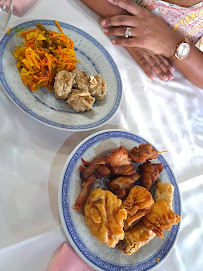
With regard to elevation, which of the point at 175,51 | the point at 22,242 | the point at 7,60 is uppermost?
the point at 7,60

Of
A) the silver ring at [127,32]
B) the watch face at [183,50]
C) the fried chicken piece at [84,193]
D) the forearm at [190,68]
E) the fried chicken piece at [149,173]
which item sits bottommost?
the fried chicken piece at [149,173]

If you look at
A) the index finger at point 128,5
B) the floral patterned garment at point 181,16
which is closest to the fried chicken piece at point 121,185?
the index finger at point 128,5

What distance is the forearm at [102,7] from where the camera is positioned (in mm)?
1257

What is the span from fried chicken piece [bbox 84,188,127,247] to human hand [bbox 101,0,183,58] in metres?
0.78

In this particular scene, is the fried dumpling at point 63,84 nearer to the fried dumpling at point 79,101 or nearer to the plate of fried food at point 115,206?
the fried dumpling at point 79,101

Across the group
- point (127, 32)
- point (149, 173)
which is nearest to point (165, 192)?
point (149, 173)

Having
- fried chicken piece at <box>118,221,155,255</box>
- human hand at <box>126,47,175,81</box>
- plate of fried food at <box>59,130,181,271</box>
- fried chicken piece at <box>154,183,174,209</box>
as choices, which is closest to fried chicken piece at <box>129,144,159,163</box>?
plate of fried food at <box>59,130,181,271</box>

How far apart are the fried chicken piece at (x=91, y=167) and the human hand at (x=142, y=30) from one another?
64cm

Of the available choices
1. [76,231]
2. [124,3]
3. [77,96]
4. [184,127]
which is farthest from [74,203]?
[124,3]

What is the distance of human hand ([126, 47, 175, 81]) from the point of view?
1313mm

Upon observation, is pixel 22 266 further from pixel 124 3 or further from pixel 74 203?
pixel 124 3

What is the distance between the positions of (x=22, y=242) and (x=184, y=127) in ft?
2.99

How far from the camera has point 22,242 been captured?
2.51 ft

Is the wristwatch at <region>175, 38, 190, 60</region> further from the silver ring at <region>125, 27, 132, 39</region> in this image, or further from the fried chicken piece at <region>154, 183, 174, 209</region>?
the fried chicken piece at <region>154, 183, 174, 209</region>
